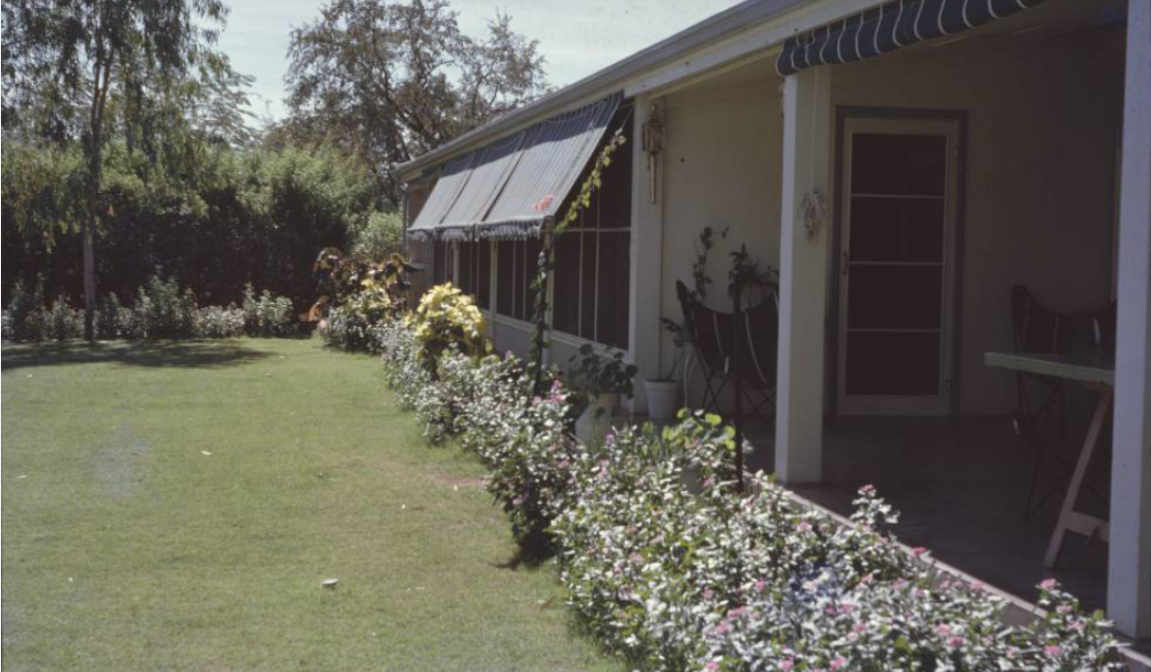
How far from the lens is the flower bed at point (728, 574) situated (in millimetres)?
3447

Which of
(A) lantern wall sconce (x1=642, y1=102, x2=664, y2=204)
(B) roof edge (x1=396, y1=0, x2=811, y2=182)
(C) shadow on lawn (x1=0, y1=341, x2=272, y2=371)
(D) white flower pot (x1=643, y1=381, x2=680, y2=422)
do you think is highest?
(B) roof edge (x1=396, y1=0, x2=811, y2=182)

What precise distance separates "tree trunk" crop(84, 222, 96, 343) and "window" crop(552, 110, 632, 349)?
1046 centimetres

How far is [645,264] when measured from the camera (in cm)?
878

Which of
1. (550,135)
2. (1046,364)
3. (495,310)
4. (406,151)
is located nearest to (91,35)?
(495,310)

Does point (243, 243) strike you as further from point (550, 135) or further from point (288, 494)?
point (288, 494)

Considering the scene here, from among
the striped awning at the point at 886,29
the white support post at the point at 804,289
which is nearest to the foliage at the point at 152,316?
the white support post at the point at 804,289

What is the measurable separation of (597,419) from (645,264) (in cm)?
148

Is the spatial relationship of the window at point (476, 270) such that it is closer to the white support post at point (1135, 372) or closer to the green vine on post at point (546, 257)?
the green vine on post at point (546, 257)

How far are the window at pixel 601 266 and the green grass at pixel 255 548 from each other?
5.55ft

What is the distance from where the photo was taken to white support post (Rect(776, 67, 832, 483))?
6.16 meters

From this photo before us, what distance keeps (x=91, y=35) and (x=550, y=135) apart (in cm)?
1121

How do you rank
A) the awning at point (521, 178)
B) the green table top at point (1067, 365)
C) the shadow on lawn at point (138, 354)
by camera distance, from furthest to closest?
the shadow on lawn at point (138, 354)
the awning at point (521, 178)
the green table top at point (1067, 365)

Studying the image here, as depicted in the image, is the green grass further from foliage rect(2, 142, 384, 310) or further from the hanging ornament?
foliage rect(2, 142, 384, 310)

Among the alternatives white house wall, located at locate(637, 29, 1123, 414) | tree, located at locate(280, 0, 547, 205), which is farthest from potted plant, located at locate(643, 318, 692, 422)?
tree, located at locate(280, 0, 547, 205)
